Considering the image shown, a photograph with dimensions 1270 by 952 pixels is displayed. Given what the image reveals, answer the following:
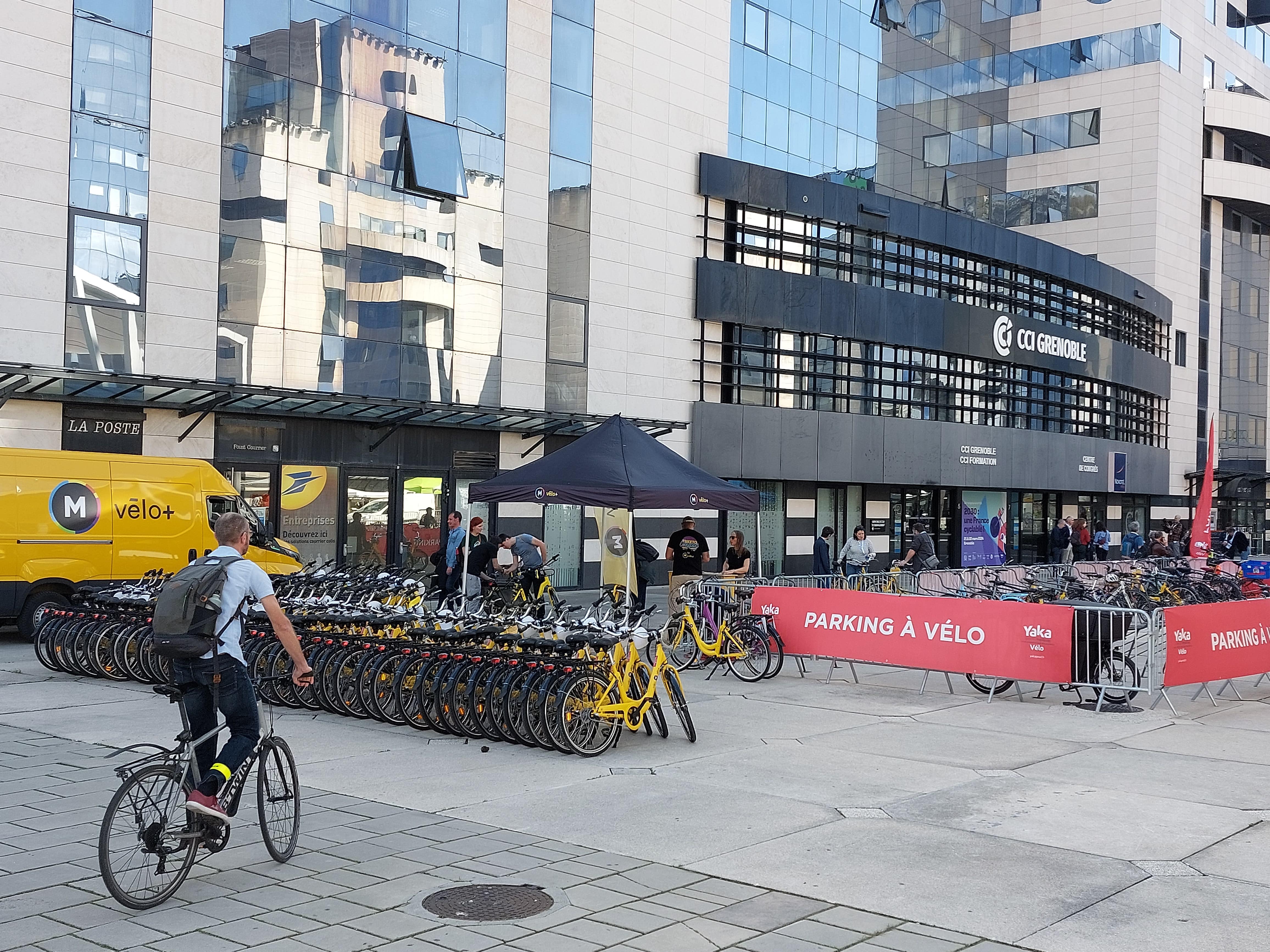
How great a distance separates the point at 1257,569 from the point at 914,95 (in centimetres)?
2002

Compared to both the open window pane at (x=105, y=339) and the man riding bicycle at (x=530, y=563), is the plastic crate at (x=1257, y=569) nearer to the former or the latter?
the man riding bicycle at (x=530, y=563)

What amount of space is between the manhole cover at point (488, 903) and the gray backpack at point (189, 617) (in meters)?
1.78

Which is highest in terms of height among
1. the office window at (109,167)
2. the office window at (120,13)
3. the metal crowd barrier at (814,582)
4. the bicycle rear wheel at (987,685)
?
the office window at (120,13)

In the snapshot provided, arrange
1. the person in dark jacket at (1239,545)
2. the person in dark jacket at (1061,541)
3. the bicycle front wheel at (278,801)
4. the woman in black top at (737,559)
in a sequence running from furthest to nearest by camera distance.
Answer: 1. the person in dark jacket at (1239,545)
2. the person in dark jacket at (1061,541)
3. the woman in black top at (737,559)
4. the bicycle front wheel at (278,801)

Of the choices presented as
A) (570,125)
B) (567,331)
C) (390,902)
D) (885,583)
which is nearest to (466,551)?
(885,583)

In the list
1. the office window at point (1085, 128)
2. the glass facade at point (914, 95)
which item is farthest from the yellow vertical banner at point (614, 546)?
the office window at point (1085, 128)

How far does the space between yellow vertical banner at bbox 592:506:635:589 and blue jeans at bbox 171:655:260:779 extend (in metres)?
13.8

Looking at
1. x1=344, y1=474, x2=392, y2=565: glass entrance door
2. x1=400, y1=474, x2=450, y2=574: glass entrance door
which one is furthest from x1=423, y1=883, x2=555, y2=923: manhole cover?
x1=400, y1=474, x2=450, y2=574: glass entrance door

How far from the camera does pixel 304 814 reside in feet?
28.0

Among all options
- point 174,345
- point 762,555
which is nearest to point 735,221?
point 762,555

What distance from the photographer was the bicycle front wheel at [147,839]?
629cm

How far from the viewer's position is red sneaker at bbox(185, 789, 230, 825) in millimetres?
6559

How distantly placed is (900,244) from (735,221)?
21.8ft

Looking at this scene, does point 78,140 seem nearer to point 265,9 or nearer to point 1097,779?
point 265,9
